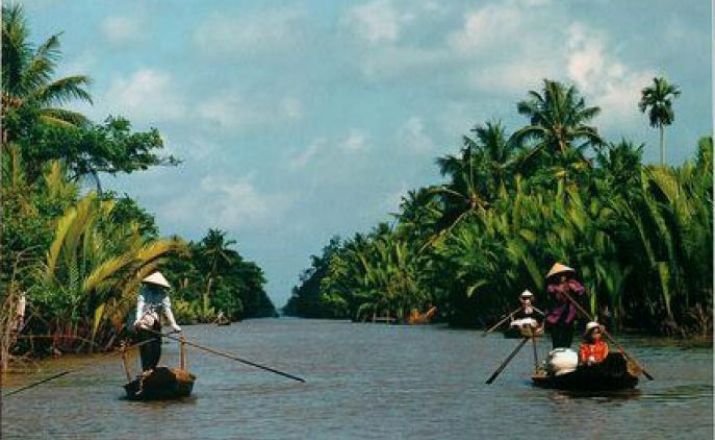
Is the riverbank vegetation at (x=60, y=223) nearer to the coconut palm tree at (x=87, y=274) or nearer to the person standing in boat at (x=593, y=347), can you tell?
the coconut palm tree at (x=87, y=274)

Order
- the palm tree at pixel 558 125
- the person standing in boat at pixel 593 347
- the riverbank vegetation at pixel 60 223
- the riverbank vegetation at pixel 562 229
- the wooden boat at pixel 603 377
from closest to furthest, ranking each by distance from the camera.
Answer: the wooden boat at pixel 603 377
the person standing in boat at pixel 593 347
the riverbank vegetation at pixel 60 223
the riverbank vegetation at pixel 562 229
the palm tree at pixel 558 125

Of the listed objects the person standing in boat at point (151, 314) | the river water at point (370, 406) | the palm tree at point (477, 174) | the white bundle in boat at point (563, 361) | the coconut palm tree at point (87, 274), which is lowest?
the river water at point (370, 406)

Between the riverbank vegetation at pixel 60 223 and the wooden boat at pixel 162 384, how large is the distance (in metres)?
3.62

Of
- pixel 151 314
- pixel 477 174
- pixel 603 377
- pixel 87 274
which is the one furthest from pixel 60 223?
pixel 477 174

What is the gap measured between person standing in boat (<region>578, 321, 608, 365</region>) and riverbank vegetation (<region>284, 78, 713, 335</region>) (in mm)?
14317

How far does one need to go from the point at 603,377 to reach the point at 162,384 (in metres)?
6.16

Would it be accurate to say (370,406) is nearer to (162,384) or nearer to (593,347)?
(162,384)

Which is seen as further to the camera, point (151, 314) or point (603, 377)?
point (151, 314)

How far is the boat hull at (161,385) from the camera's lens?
52.2 feet

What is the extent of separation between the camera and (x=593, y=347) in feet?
54.1

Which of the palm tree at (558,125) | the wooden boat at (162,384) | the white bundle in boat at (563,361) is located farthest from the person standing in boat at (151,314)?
the palm tree at (558,125)

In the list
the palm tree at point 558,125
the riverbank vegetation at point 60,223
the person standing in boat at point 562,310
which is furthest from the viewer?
the palm tree at point 558,125

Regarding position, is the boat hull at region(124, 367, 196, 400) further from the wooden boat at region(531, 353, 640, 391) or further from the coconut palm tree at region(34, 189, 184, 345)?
the coconut palm tree at region(34, 189, 184, 345)

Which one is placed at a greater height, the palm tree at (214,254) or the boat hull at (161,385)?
the palm tree at (214,254)
